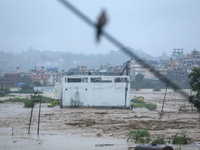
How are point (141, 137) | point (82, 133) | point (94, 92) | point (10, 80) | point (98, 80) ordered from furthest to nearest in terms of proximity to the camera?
point (10, 80)
point (98, 80)
point (94, 92)
point (82, 133)
point (141, 137)

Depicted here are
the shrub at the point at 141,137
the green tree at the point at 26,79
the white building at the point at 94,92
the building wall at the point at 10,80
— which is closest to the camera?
the shrub at the point at 141,137

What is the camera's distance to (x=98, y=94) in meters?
32.4

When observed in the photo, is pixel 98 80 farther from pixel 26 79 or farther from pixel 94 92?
pixel 26 79

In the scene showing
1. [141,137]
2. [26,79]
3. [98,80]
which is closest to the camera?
[141,137]

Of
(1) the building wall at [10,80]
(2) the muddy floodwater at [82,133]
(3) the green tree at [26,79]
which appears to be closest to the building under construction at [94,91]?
(2) the muddy floodwater at [82,133]

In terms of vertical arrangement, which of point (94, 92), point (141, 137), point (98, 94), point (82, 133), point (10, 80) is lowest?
point (82, 133)

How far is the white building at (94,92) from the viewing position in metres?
32.1

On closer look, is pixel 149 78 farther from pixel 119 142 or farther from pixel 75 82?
pixel 119 142

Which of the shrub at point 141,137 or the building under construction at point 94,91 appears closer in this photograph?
the shrub at point 141,137

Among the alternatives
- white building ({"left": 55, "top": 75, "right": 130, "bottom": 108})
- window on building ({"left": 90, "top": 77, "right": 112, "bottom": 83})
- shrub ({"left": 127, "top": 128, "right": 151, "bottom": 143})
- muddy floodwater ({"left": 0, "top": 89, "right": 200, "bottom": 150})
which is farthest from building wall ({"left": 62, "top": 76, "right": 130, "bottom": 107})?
shrub ({"left": 127, "top": 128, "right": 151, "bottom": 143})

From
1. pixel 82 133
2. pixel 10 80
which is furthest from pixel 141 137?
pixel 10 80

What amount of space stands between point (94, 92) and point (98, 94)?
495 millimetres

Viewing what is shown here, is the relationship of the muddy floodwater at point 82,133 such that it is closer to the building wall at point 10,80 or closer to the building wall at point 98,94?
the building wall at point 98,94

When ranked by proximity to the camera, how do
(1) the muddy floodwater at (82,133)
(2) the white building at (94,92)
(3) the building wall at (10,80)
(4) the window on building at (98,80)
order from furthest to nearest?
(3) the building wall at (10,80) → (4) the window on building at (98,80) → (2) the white building at (94,92) → (1) the muddy floodwater at (82,133)
